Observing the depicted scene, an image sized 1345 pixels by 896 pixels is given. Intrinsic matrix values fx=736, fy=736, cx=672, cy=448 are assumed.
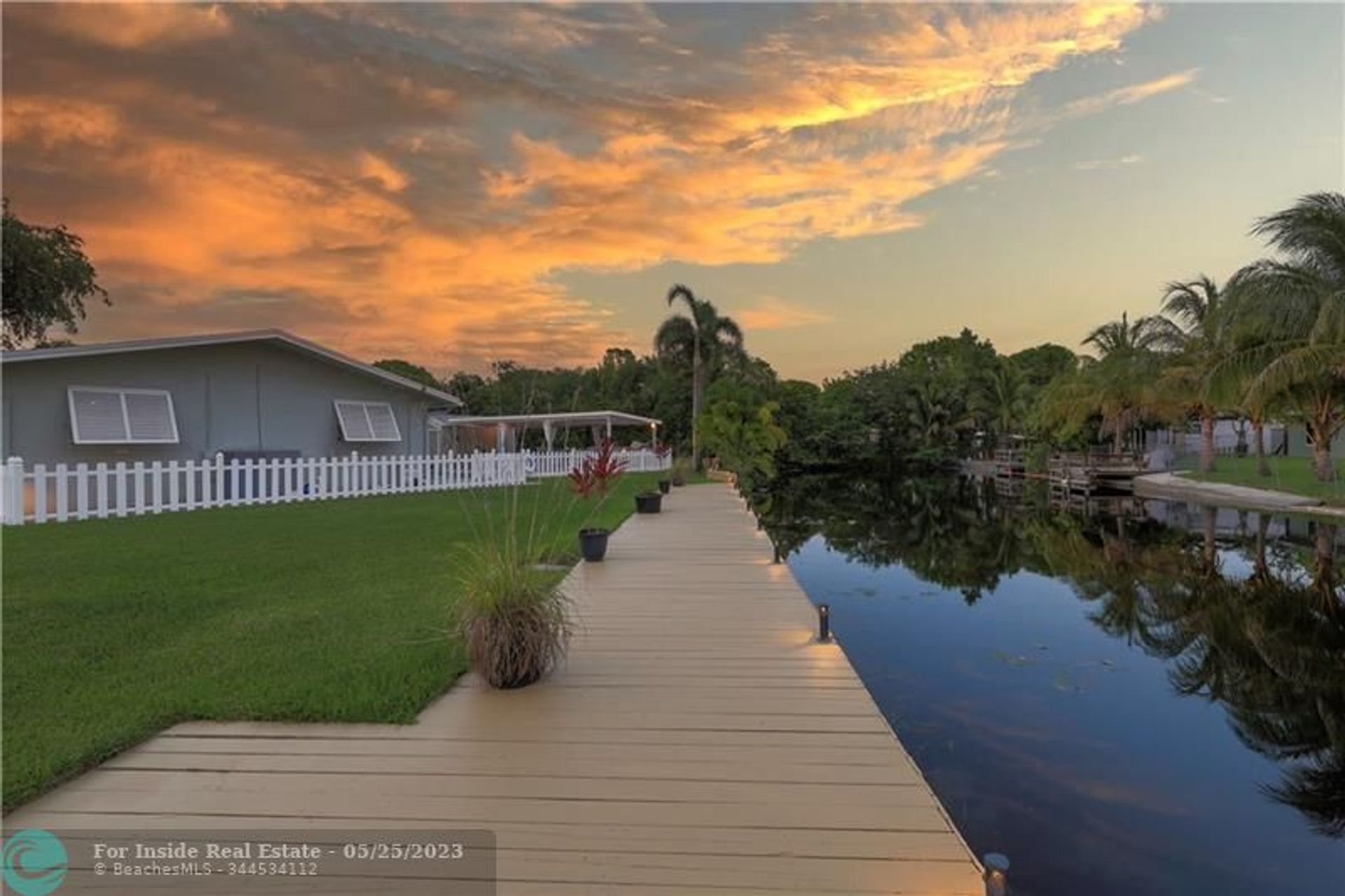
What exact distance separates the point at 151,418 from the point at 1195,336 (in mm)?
30302

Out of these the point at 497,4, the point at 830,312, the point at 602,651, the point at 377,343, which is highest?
the point at 497,4

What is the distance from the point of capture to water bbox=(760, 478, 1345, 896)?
11.5ft

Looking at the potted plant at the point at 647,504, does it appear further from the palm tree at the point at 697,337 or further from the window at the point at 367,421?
the palm tree at the point at 697,337

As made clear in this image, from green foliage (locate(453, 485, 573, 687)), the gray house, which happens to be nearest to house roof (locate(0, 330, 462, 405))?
the gray house

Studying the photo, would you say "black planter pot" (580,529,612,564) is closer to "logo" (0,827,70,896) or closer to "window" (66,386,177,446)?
"logo" (0,827,70,896)

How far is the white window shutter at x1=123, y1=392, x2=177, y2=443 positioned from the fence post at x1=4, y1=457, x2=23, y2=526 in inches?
136

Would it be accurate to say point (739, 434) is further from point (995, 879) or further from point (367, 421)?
point (995, 879)

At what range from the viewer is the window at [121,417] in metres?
12.4

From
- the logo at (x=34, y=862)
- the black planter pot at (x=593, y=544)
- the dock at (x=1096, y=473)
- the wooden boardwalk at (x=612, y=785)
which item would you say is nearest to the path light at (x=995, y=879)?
the wooden boardwalk at (x=612, y=785)

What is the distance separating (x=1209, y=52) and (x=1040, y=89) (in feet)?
8.62

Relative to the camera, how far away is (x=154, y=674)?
3.88 m

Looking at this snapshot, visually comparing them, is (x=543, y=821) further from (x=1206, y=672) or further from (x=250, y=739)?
(x=1206, y=672)

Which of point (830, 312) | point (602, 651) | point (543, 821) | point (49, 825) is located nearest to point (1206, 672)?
point (602, 651)

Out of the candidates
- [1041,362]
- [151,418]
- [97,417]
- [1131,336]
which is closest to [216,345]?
[151,418]
